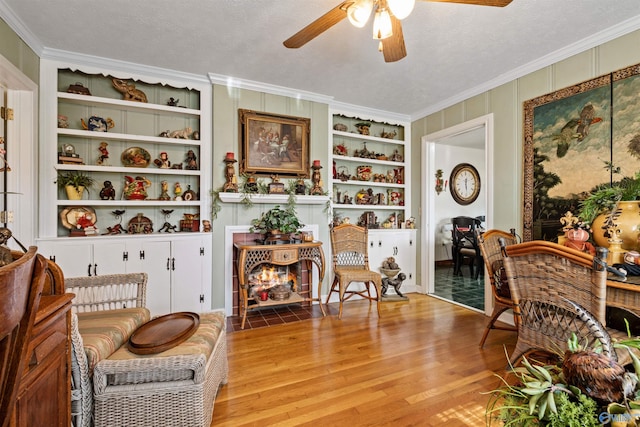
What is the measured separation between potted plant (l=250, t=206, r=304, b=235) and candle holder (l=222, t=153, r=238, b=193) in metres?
0.46

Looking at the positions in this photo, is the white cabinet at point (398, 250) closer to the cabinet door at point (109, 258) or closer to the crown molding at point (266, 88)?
the crown molding at point (266, 88)

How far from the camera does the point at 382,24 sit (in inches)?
65.1

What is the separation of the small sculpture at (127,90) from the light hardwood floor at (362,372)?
2.68 meters

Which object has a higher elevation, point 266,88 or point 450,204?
point 266,88

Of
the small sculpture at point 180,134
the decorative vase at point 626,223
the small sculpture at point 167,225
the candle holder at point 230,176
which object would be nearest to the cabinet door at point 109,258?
the small sculpture at point 167,225

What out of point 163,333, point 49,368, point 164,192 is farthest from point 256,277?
point 49,368

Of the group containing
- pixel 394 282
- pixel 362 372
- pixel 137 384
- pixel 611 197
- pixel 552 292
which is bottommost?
pixel 362 372

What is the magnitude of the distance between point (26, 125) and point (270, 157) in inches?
87.0

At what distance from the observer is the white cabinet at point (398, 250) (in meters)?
4.16

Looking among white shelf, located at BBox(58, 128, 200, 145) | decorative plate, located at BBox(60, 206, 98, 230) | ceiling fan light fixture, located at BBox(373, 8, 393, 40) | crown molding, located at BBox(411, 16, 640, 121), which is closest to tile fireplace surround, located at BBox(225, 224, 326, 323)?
white shelf, located at BBox(58, 128, 200, 145)

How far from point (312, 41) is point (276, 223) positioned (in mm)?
1850

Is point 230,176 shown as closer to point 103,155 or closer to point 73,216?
point 103,155

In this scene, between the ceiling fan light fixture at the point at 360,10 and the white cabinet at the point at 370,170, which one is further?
the white cabinet at the point at 370,170

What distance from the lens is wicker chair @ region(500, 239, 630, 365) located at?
1474mm
